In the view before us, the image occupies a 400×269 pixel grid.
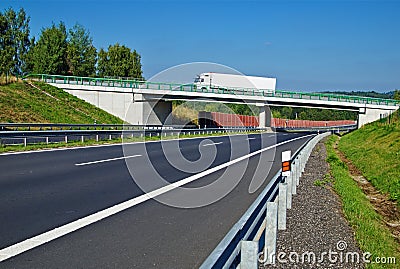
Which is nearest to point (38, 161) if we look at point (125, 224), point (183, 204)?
point (183, 204)

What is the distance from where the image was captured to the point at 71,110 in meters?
51.1

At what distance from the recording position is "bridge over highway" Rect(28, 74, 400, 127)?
56.0 m

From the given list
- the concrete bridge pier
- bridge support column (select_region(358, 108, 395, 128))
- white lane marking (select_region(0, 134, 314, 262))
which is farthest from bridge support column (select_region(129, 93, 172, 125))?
white lane marking (select_region(0, 134, 314, 262))

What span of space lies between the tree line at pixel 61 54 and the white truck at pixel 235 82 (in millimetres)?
12807

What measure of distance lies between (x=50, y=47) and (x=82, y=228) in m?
67.7

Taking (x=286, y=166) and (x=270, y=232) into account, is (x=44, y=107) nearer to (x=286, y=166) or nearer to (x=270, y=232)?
(x=286, y=166)

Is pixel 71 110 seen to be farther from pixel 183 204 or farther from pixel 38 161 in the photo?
pixel 183 204

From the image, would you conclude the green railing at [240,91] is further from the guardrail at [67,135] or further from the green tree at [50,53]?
the guardrail at [67,135]

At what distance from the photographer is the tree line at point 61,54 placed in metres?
68.9

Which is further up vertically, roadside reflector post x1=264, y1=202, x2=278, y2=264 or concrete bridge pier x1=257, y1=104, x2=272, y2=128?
concrete bridge pier x1=257, y1=104, x2=272, y2=128

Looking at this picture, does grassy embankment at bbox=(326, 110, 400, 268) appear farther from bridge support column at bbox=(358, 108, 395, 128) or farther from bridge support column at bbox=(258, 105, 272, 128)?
bridge support column at bbox=(258, 105, 272, 128)

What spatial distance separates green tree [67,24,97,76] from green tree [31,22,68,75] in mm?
2396

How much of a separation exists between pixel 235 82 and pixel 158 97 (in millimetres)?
10563

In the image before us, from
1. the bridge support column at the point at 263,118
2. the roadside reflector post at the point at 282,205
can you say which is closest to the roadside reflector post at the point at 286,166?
the roadside reflector post at the point at 282,205
